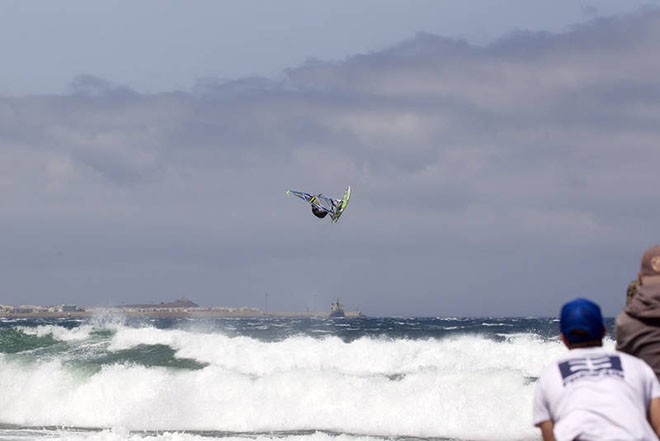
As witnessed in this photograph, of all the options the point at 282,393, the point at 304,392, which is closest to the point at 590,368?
the point at 304,392

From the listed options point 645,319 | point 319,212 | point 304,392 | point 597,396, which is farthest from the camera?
point 304,392

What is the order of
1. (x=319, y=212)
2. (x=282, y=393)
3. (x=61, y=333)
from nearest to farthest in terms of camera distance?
(x=319, y=212) → (x=282, y=393) → (x=61, y=333)

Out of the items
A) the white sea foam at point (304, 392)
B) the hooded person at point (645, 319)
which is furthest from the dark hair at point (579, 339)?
the white sea foam at point (304, 392)

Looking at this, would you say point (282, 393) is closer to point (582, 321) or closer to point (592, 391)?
point (582, 321)

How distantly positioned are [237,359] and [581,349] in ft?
82.0

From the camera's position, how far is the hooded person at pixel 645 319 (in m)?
4.61

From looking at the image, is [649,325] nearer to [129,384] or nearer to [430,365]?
[129,384]

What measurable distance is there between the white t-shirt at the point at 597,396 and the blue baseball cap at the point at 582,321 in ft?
0.20

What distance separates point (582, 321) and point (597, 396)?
1.12ft

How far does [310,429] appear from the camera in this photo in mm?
19562

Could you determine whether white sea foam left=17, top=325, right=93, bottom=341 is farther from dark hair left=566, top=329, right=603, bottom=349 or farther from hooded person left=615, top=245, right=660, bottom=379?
dark hair left=566, top=329, right=603, bottom=349

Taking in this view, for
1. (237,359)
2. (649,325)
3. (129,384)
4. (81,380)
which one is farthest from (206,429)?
(649,325)

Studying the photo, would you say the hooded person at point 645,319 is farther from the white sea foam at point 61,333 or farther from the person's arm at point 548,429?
the white sea foam at point 61,333

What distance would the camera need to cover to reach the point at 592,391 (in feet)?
12.7
